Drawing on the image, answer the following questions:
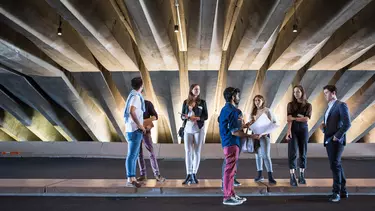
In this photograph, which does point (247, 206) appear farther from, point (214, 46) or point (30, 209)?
point (214, 46)

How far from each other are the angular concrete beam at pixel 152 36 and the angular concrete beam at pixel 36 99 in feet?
17.3

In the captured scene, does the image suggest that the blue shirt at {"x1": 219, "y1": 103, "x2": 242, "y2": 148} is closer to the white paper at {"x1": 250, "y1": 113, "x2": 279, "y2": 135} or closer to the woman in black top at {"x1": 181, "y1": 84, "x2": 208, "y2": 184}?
the white paper at {"x1": 250, "y1": 113, "x2": 279, "y2": 135}

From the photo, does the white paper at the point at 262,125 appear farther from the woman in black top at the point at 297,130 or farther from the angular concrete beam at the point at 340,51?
the angular concrete beam at the point at 340,51

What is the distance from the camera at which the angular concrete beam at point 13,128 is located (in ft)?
49.3

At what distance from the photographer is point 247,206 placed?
12.9 feet

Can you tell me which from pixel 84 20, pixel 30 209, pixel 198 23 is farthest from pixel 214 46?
pixel 30 209

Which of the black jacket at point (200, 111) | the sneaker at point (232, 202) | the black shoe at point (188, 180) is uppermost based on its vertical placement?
the black jacket at point (200, 111)

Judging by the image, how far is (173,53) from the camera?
367 inches

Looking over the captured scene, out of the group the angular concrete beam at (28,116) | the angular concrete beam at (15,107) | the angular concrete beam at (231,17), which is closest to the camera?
the angular concrete beam at (231,17)

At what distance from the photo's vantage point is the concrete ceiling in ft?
24.4

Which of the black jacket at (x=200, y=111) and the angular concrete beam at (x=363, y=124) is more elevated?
the angular concrete beam at (x=363, y=124)

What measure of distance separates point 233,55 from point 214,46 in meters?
0.92

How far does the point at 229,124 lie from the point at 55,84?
373 inches

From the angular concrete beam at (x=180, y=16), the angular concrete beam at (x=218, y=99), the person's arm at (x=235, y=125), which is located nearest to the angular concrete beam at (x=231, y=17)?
the angular concrete beam at (x=218, y=99)
